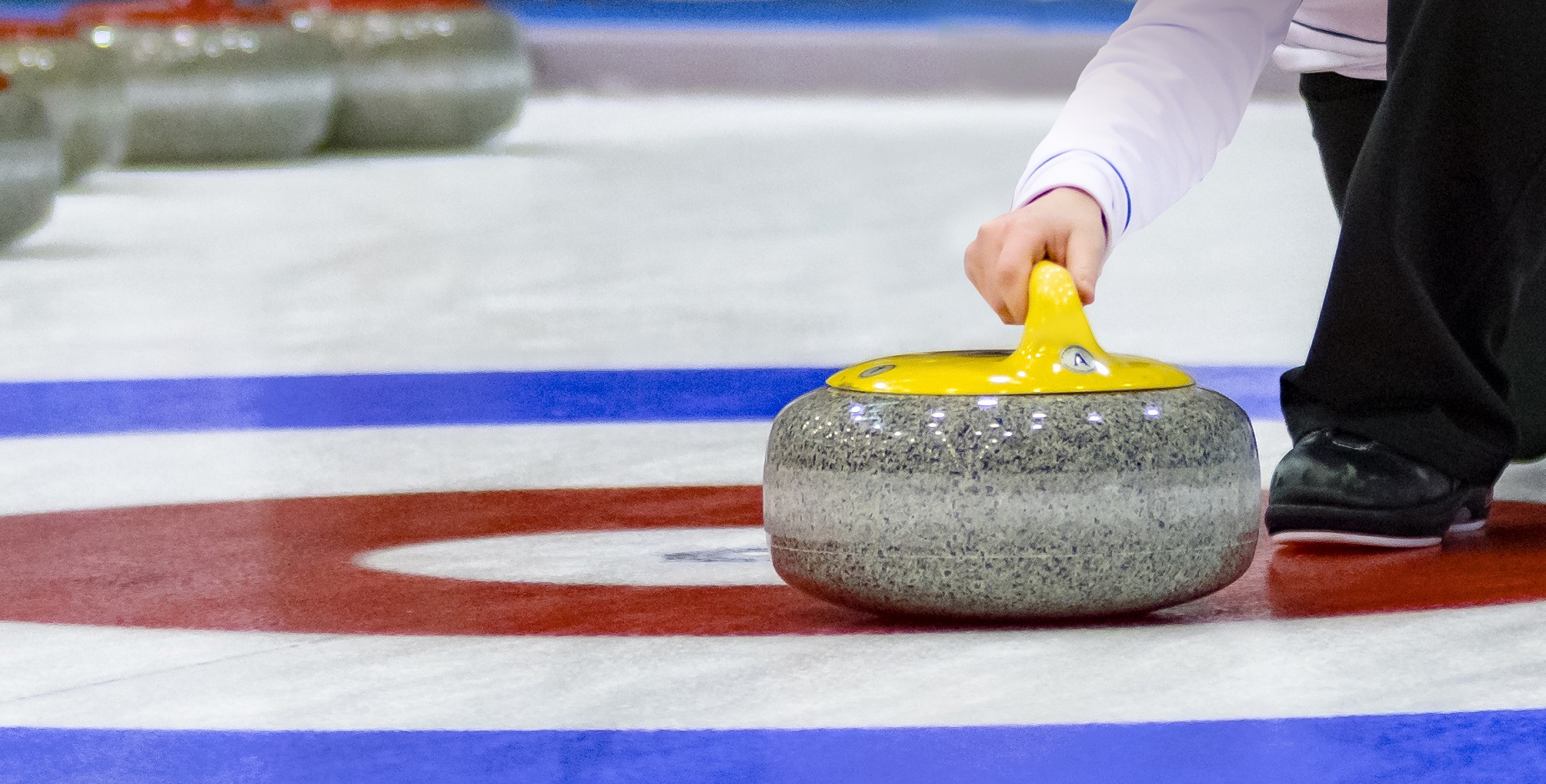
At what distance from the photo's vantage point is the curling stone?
1.48 metres

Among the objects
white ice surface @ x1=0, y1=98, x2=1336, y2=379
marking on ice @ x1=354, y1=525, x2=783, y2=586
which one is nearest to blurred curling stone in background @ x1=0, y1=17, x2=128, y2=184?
white ice surface @ x1=0, y1=98, x2=1336, y2=379

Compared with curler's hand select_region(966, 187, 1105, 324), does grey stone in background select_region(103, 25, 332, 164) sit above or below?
below

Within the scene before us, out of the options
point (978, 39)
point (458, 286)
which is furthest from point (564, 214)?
point (978, 39)

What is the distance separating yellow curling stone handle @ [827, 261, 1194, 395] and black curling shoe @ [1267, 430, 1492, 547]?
1.02ft

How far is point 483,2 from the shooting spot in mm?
7980

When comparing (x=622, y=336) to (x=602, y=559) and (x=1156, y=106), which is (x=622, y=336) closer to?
(x=602, y=559)

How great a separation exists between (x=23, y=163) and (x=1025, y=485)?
3.67 meters

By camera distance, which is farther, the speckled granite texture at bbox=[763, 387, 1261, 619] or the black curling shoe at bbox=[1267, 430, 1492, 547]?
the black curling shoe at bbox=[1267, 430, 1492, 547]

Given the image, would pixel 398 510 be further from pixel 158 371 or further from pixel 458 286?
pixel 458 286

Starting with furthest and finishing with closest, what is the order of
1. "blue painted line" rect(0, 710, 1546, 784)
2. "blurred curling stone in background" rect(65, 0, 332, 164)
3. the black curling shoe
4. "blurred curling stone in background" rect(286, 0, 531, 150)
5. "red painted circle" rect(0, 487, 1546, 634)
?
"blurred curling stone in background" rect(286, 0, 531, 150) → "blurred curling stone in background" rect(65, 0, 332, 164) → the black curling shoe → "red painted circle" rect(0, 487, 1546, 634) → "blue painted line" rect(0, 710, 1546, 784)

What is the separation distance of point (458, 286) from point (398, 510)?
85.0 inches

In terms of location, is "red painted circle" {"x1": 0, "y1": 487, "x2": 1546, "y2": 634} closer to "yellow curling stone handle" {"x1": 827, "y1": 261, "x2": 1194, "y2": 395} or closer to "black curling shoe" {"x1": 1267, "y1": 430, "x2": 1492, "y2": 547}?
"black curling shoe" {"x1": 1267, "y1": 430, "x2": 1492, "y2": 547}

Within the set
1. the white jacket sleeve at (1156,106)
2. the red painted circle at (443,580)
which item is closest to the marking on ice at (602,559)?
the red painted circle at (443,580)

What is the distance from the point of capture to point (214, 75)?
704cm
